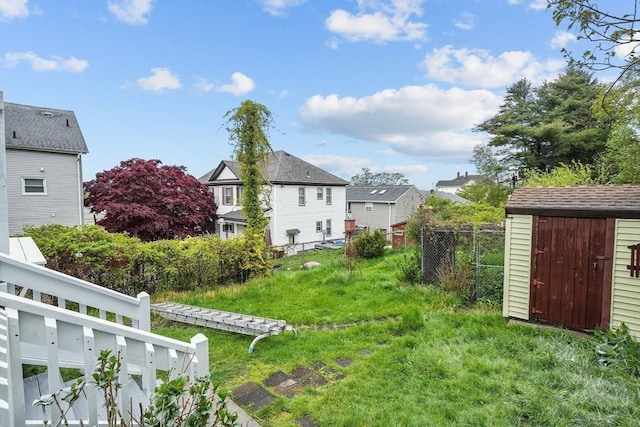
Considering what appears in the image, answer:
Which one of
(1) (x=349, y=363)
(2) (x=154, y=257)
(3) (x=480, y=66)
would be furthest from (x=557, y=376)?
(3) (x=480, y=66)

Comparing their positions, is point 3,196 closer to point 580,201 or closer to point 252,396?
point 252,396

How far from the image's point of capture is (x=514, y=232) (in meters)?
6.08

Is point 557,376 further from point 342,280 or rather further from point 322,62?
point 322,62

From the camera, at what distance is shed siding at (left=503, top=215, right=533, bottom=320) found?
592 centimetres

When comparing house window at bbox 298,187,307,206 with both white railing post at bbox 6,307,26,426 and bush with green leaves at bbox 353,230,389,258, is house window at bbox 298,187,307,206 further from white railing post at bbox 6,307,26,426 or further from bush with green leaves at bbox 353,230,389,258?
white railing post at bbox 6,307,26,426

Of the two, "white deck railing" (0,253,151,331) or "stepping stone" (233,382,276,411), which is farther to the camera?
"stepping stone" (233,382,276,411)

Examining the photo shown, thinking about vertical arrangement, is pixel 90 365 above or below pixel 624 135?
below

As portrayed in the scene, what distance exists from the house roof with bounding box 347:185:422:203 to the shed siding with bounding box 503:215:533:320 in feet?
74.8

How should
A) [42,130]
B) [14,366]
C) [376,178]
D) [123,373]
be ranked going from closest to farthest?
[14,366] → [123,373] → [42,130] → [376,178]

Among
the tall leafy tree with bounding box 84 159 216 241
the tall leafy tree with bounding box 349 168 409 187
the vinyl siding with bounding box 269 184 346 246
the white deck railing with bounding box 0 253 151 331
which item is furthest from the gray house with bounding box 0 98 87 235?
the tall leafy tree with bounding box 349 168 409 187

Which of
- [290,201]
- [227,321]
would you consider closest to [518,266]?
[227,321]

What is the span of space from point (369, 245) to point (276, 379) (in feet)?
34.9

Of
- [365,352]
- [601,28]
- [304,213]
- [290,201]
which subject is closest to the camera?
[601,28]

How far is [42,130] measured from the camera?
15109mm
